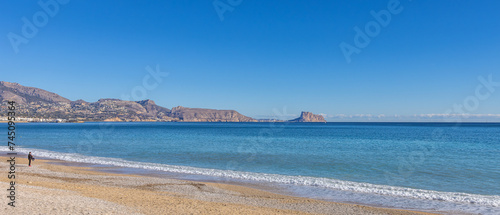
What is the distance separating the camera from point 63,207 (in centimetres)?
1076

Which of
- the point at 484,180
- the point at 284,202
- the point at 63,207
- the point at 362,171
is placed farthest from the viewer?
the point at 362,171

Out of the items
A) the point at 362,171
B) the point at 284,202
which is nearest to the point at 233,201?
the point at 284,202

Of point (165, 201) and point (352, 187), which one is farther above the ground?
point (165, 201)

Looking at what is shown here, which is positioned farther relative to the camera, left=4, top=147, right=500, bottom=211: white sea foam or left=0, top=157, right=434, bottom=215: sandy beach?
left=4, top=147, right=500, bottom=211: white sea foam

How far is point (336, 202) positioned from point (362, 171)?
10204 mm

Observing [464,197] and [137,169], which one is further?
[137,169]

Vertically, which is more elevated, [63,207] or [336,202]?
[63,207]

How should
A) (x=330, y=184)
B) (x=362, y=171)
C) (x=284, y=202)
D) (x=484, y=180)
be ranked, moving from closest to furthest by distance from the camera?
1. (x=284, y=202)
2. (x=330, y=184)
3. (x=484, y=180)
4. (x=362, y=171)

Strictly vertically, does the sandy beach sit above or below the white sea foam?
above

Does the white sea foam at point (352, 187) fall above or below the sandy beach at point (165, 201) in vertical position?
below

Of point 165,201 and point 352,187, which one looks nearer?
point 165,201

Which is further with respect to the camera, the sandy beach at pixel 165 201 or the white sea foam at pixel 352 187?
the white sea foam at pixel 352 187

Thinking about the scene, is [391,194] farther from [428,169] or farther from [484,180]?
[428,169]

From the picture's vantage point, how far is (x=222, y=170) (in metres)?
24.2
